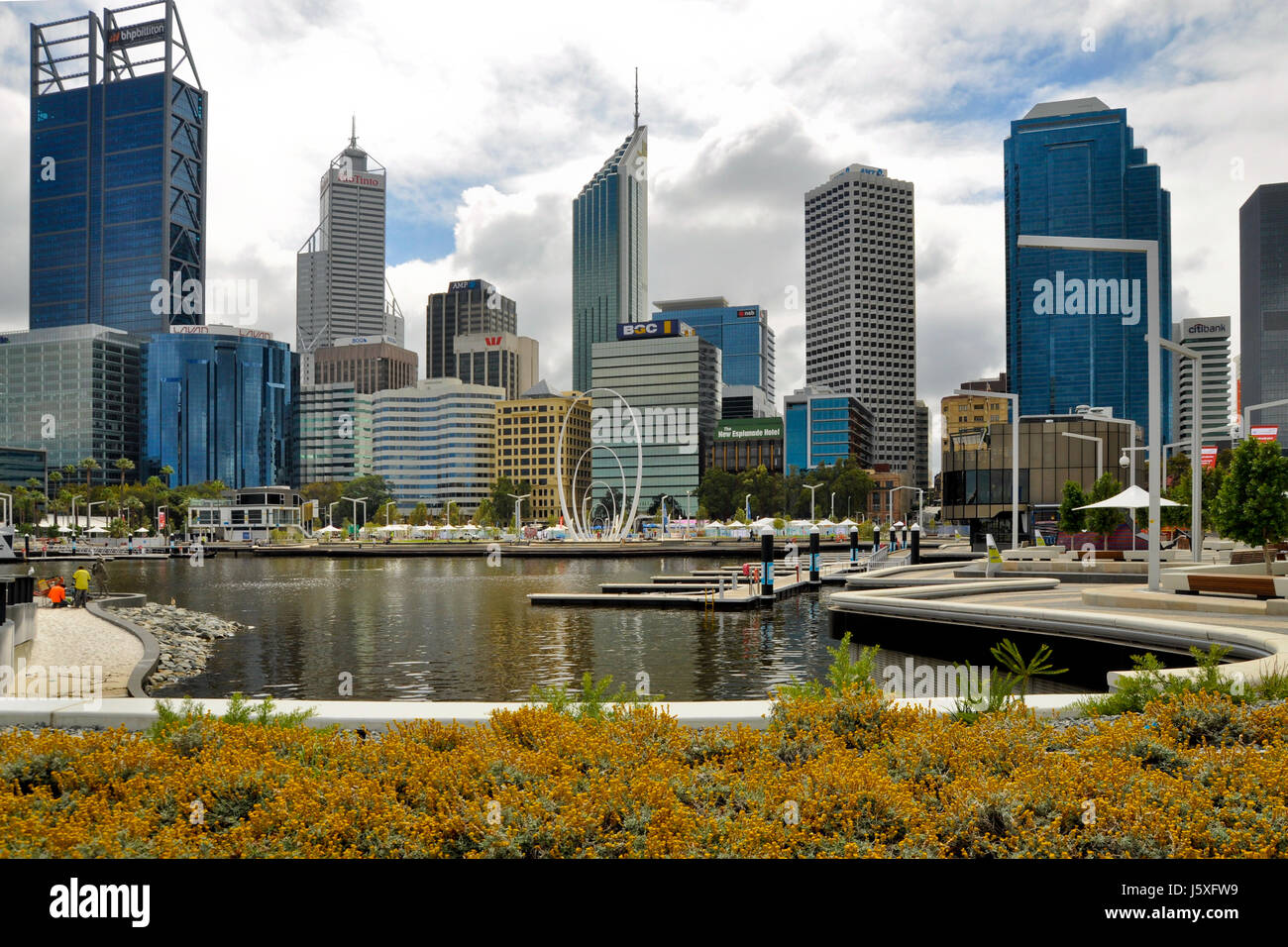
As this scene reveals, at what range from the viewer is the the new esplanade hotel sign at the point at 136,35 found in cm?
1999

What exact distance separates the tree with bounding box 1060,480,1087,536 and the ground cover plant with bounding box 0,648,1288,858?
51.2 meters

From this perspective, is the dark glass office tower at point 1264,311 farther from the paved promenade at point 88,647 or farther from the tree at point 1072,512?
the paved promenade at point 88,647

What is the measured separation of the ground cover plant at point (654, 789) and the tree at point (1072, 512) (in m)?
51.2

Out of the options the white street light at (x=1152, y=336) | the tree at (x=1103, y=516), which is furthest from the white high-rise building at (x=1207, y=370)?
the white street light at (x=1152, y=336)

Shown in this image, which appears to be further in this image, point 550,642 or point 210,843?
point 550,642

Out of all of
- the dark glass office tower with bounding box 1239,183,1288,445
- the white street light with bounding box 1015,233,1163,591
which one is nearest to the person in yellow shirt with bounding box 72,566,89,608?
the white street light with bounding box 1015,233,1163,591

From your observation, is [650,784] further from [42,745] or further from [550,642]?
[550,642]

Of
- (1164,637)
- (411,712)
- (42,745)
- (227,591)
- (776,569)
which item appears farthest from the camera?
(776,569)

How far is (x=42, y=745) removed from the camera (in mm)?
7797

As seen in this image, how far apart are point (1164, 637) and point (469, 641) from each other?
24.9m

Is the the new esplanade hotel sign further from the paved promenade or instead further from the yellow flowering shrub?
the yellow flowering shrub
